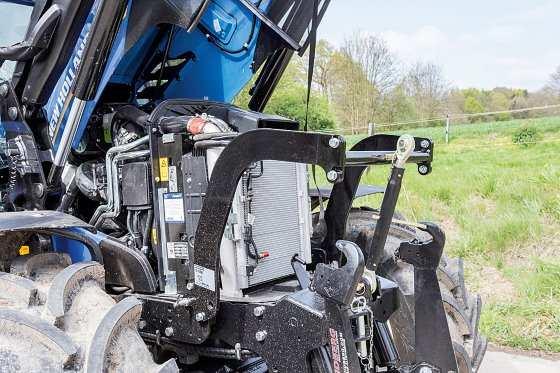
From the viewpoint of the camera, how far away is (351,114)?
2706 centimetres

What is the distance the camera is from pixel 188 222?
2.45 m

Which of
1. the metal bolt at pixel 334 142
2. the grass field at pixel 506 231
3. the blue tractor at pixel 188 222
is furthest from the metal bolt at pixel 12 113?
the grass field at pixel 506 231

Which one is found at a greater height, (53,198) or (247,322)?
(53,198)

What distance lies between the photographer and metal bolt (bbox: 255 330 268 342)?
216cm

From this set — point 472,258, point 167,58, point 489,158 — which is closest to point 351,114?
point 489,158

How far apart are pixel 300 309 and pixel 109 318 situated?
652 millimetres

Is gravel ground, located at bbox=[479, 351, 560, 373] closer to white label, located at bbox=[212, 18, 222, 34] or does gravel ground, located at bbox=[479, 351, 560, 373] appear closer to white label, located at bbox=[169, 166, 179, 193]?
white label, located at bbox=[169, 166, 179, 193]

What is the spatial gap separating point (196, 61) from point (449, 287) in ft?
5.98

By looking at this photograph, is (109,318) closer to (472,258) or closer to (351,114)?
(472,258)

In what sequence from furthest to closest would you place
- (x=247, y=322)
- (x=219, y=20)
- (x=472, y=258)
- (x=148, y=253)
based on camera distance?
(x=472, y=258) → (x=219, y=20) → (x=148, y=253) → (x=247, y=322)

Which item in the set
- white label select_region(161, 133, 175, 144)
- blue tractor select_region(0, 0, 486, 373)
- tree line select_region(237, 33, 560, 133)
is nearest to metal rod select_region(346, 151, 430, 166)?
blue tractor select_region(0, 0, 486, 373)

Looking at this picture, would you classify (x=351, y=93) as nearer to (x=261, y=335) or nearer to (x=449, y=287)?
(x=449, y=287)

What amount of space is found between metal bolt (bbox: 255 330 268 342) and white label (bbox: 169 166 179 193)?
72cm

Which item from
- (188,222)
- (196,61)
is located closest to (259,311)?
(188,222)
